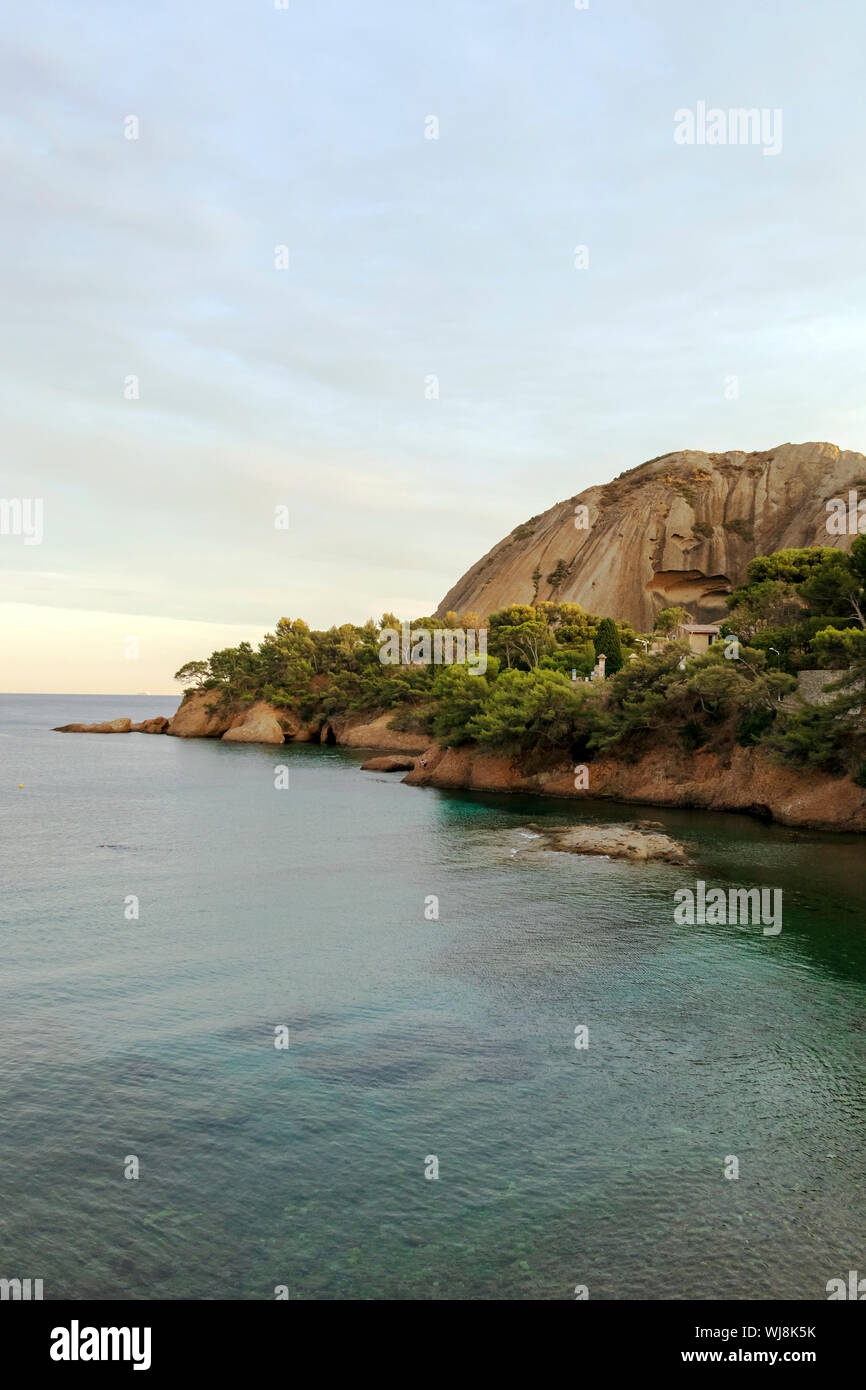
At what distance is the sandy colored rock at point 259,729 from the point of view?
289ft

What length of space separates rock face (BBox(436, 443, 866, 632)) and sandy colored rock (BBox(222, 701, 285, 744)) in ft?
118

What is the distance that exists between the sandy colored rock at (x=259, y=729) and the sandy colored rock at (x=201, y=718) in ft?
13.5

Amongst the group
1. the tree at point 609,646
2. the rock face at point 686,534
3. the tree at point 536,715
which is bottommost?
the tree at point 536,715

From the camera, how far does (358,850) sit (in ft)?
106

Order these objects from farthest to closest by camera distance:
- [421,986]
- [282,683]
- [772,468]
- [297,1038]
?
1. [772,468]
2. [282,683]
3. [421,986]
4. [297,1038]

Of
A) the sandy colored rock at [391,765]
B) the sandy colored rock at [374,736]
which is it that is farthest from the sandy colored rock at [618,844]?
the sandy colored rock at [374,736]

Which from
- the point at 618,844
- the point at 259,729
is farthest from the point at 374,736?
the point at 618,844

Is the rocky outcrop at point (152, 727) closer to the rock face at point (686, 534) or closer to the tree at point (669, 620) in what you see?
the rock face at point (686, 534)

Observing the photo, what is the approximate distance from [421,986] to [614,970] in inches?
159

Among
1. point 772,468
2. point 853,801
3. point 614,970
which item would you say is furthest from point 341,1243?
point 772,468

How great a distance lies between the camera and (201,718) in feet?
320

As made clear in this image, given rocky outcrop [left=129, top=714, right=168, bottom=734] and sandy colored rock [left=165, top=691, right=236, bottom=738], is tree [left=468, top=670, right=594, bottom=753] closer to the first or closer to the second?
sandy colored rock [left=165, top=691, right=236, bottom=738]
